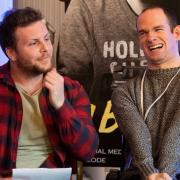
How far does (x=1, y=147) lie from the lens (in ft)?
4.73

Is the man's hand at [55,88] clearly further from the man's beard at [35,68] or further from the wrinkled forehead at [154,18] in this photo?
the wrinkled forehead at [154,18]

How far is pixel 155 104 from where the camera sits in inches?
58.4

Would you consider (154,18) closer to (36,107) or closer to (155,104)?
(155,104)

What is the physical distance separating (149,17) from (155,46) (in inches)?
4.6

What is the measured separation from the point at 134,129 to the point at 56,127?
0.95 ft

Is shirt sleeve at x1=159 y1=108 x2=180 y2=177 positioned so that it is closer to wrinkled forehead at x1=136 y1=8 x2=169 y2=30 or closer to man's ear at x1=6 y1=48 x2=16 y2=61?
wrinkled forehead at x1=136 y1=8 x2=169 y2=30

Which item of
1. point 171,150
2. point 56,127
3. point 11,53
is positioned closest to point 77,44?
point 11,53

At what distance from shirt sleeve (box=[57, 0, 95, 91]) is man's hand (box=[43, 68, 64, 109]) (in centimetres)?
63

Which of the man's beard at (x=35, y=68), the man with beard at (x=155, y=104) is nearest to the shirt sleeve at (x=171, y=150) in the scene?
the man with beard at (x=155, y=104)

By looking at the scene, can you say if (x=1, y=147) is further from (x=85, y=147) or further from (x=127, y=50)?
(x=127, y=50)

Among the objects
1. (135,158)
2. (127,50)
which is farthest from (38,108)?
(127,50)

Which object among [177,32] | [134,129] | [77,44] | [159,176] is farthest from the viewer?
[77,44]

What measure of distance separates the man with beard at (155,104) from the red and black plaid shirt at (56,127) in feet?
0.50

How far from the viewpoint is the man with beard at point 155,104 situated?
1381mm
